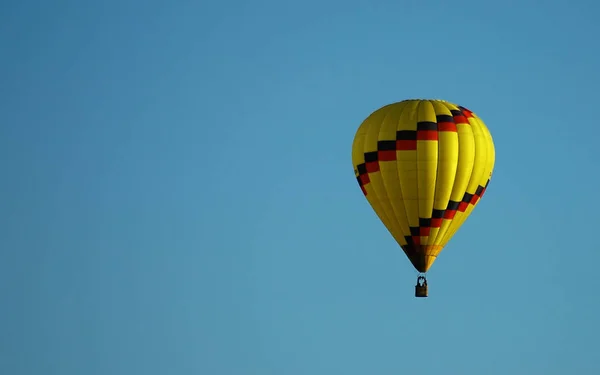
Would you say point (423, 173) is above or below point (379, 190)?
above

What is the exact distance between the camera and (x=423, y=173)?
242 feet

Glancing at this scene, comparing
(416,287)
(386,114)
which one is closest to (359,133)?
(386,114)

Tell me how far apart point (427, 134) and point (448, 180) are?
79.6 inches

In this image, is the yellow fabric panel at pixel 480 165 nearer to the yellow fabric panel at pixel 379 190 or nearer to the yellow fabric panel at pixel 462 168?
the yellow fabric panel at pixel 462 168

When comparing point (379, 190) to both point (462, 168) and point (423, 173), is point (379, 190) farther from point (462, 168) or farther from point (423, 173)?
point (462, 168)

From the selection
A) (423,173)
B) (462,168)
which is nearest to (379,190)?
(423,173)

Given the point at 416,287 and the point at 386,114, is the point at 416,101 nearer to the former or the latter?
the point at 386,114

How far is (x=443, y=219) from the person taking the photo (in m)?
74.0

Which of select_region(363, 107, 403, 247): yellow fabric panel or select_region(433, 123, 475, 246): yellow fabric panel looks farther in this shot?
select_region(363, 107, 403, 247): yellow fabric panel

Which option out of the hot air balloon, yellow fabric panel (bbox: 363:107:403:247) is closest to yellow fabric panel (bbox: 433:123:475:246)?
the hot air balloon

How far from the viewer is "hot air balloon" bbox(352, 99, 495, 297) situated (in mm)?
73625

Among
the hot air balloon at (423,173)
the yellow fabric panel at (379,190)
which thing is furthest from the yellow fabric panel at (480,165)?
the yellow fabric panel at (379,190)

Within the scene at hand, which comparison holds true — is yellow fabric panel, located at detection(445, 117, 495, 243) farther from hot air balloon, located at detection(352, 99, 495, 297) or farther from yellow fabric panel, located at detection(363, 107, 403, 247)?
yellow fabric panel, located at detection(363, 107, 403, 247)

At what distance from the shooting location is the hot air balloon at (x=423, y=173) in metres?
73.6
